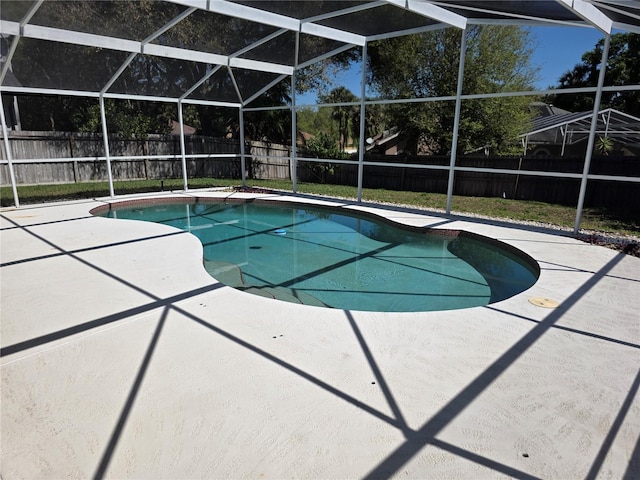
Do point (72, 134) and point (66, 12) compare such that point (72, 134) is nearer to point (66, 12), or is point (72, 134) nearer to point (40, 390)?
point (66, 12)

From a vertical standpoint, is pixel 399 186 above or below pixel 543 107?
below

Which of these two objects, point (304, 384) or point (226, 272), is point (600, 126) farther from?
point (304, 384)

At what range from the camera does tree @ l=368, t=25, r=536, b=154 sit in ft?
44.0

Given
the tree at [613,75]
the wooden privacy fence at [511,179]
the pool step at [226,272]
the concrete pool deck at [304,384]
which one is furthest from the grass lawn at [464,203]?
the tree at [613,75]

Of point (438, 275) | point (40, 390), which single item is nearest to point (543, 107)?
point (438, 275)

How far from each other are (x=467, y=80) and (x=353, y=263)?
417 inches

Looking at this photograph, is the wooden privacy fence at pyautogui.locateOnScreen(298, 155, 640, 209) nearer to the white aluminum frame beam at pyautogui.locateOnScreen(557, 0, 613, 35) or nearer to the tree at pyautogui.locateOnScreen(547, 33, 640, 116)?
the white aluminum frame beam at pyautogui.locateOnScreen(557, 0, 613, 35)

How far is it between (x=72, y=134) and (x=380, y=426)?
1401cm

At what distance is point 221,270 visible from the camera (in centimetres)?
557

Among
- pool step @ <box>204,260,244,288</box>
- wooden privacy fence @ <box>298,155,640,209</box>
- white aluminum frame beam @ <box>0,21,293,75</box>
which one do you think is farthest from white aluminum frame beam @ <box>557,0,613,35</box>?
white aluminum frame beam @ <box>0,21,293,75</box>

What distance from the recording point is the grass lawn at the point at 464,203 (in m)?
7.92

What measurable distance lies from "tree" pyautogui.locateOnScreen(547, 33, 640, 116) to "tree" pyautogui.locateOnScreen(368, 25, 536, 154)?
11088 mm

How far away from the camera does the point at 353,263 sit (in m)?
5.95

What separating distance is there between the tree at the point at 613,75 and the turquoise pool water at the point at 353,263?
20.3 m
